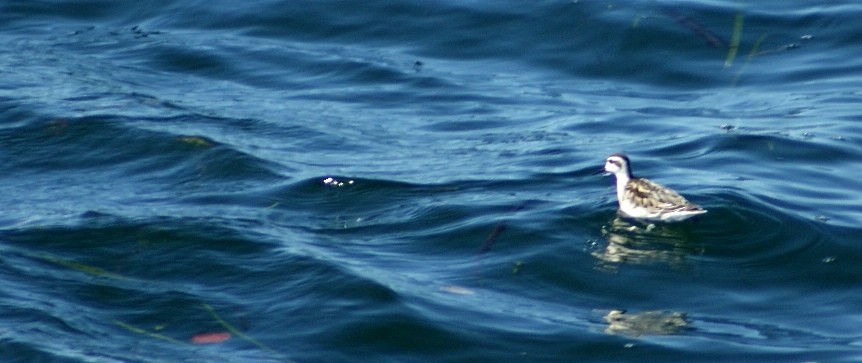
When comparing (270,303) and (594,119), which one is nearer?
(270,303)

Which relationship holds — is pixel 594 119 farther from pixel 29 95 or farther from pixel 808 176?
pixel 29 95

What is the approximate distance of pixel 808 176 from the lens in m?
11.6

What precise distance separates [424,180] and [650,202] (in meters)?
2.06

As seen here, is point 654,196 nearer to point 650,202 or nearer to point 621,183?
point 650,202

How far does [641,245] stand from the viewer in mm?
10031

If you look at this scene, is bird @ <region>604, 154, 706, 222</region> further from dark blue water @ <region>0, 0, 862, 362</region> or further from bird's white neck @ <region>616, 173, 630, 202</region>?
dark blue water @ <region>0, 0, 862, 362</region>

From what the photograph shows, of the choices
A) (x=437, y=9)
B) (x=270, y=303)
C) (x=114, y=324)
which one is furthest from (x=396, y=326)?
(x=437, y=9)

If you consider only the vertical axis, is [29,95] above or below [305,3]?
below

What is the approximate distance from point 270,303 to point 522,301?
1.55m

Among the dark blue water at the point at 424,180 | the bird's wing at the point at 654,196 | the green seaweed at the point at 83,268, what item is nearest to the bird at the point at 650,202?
the bird's wing at the point at 654,196

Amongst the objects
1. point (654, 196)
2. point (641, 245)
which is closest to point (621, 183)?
point (654, 196)

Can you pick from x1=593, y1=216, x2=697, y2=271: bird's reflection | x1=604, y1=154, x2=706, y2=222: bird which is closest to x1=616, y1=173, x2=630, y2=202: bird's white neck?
x1=604, y1=154, x2=706, y2=222: bird

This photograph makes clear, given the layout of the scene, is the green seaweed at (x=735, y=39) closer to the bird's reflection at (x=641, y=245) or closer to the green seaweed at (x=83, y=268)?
the bird's reflection at (x=641, y=245)

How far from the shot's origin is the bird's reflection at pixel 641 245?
31.8 feet
